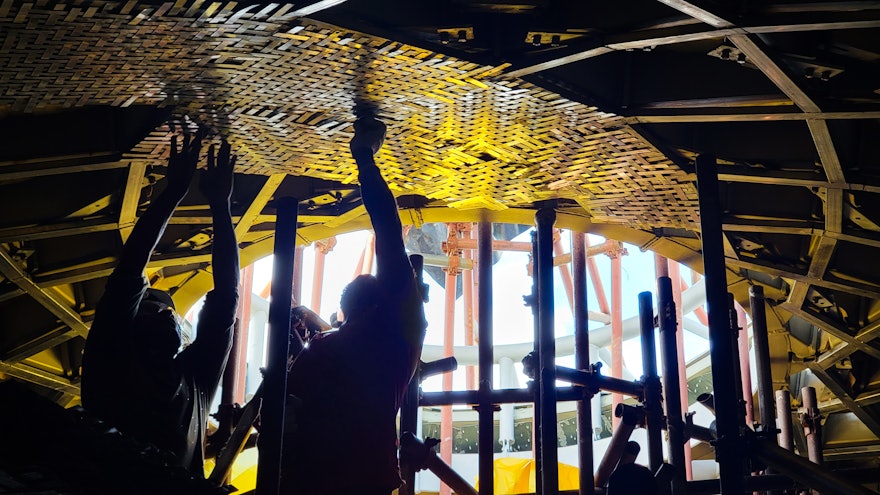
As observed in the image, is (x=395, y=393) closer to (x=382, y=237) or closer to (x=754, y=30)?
(x=382, y=237)

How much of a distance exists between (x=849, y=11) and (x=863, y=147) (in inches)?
82.9

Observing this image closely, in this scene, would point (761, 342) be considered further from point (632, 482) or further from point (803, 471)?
point (632, 482)

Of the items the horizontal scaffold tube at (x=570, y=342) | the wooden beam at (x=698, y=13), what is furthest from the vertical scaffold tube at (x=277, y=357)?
the horizontal scaffold tube at (x=570, y=342)

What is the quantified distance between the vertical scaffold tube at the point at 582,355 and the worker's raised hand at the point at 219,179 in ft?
12.1

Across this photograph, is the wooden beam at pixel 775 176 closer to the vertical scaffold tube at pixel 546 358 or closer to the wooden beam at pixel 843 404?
the vertical scaffold tube at pixel 546 358

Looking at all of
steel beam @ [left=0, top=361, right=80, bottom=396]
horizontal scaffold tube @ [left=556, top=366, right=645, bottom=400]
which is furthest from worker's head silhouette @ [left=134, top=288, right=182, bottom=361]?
steel beam @ [left=0, top=361, right=80, bottom=396]

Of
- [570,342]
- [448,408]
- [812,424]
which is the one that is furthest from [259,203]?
[570,342]

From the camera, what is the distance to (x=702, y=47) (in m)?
6.30

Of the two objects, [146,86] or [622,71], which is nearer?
[146,86]

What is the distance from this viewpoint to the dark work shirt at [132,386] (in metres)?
4.35

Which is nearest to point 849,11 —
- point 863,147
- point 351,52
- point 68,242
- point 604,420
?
point 863,147

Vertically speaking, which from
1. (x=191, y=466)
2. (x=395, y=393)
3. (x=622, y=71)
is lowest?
(x=191, y=466)

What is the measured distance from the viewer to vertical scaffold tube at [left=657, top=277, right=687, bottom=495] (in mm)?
7016

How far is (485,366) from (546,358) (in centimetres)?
96
